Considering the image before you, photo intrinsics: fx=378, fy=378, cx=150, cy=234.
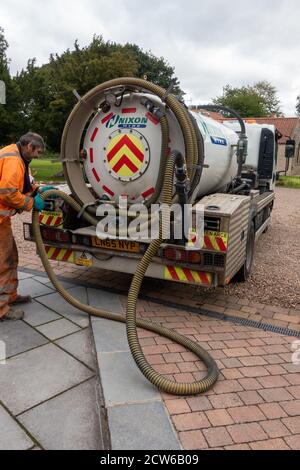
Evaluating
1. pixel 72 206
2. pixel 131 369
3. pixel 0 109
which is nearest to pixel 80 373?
pixel 131 369

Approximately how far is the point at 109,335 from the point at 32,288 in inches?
59.0

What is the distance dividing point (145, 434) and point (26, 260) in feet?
12.8

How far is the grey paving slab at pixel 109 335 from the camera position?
3.15 metres

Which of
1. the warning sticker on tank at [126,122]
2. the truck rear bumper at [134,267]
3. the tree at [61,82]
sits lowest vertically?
the truck rear bumper at [134,267]

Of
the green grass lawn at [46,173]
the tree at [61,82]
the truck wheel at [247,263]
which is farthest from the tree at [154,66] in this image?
the truck wheel at [247,263]

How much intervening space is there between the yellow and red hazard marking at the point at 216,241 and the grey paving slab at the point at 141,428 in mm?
1486

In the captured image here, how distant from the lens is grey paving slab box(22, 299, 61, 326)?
359 cm

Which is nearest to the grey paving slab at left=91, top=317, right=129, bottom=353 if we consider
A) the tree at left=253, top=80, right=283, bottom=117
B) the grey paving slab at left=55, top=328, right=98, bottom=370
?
the grey paving slab at left=55, top=328, right=98, bottom=370

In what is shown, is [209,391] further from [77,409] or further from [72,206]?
[72,206]

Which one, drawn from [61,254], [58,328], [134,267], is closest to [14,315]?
[58,328]

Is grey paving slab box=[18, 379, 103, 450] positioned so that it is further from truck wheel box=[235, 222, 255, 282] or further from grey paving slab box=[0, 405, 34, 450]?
truck wheel box=[235, 222, 255, 282]

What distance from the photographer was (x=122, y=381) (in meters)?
2.69

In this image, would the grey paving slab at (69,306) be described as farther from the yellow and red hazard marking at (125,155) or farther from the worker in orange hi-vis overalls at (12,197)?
the yellow and red hazard marking at (125,155)

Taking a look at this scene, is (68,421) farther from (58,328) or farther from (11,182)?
(11,182)
